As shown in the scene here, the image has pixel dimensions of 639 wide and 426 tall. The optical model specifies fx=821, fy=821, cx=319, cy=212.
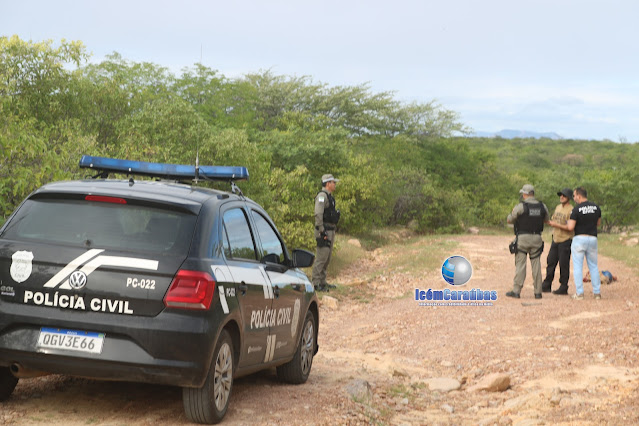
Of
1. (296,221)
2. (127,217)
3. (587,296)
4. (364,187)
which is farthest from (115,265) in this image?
(364,187)

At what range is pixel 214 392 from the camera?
18.0 ft

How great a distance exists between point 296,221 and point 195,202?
17742 millimetres

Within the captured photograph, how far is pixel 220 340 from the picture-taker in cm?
549

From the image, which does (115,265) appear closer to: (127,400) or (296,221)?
(127,400)

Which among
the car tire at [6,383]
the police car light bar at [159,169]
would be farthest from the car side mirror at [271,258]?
the car tire at [6,383]

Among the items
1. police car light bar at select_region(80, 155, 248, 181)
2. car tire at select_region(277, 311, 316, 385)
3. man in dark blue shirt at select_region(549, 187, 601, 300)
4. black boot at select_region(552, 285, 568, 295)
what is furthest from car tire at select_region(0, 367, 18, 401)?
black boot at select_region(552, 285, 568, 295)

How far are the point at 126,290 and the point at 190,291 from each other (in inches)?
15.7

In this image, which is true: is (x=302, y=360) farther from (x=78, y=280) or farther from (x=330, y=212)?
(x=330, y=212)

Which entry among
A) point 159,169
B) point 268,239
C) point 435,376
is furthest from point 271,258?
point 435,376

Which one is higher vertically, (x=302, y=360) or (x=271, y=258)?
(x=271, y=258)

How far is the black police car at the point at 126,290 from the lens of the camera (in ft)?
16.9

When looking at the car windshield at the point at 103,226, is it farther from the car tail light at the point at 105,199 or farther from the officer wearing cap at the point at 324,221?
the officer wearing cap at the point at 324,221

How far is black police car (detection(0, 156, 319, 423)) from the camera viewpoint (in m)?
5.14

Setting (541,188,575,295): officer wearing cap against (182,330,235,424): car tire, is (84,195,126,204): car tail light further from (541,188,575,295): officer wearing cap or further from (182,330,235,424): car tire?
(541,188,575,295): officer wearing cap
